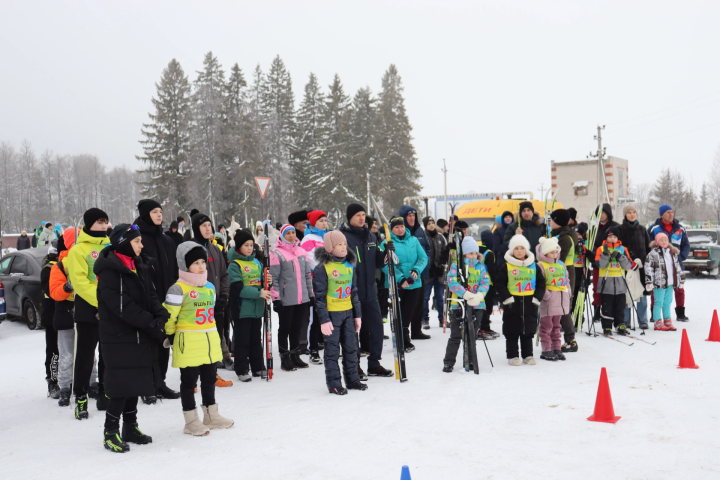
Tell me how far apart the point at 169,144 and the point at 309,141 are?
1275 centimetres

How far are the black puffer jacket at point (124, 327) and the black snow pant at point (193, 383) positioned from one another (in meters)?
0.29

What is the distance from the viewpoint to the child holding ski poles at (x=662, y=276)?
9184 millimetres

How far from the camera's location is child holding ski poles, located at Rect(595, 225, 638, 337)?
882cm

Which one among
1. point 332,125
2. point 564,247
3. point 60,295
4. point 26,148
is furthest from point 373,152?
point 26,148

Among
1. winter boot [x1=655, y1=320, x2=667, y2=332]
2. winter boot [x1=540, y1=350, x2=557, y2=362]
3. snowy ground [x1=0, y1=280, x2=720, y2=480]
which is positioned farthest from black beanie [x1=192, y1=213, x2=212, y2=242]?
winter boot [x1=655, y1=320, x2=667, y2=332]

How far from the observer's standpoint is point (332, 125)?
44.8 meters

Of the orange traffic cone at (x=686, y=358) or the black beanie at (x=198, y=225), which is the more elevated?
the black beanie at (x=198, y=225)

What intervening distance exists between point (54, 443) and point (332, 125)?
41.7m

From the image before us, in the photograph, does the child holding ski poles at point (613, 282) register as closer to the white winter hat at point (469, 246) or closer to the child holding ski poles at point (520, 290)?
the child holding ski poles at point (520, 290)

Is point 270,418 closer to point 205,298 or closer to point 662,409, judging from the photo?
point 205,298

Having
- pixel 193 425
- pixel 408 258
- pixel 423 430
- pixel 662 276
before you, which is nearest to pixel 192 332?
pixel 193 425

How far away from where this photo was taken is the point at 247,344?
675 cm

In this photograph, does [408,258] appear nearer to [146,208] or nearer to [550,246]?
[550,246]

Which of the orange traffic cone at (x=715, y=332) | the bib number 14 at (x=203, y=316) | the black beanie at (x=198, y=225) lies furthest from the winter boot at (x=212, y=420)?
the orange traffic cone at (x=715, y=332)
